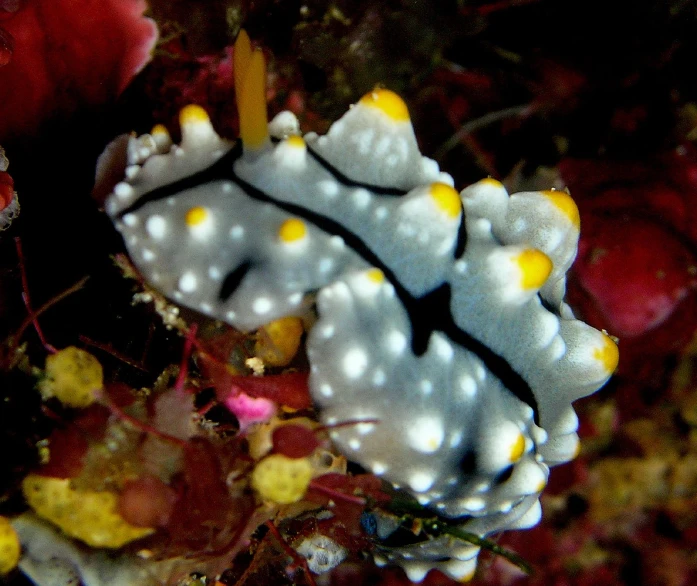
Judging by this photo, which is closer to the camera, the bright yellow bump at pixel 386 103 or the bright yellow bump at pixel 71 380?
the bright yellow bump at pixel 71 380

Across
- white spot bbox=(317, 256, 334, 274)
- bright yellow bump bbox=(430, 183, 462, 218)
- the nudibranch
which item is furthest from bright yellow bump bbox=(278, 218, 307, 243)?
bright yellow bump bbox=(430, 183, 462, 218)

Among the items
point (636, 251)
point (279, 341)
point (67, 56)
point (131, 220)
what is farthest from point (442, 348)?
point (636, 251)

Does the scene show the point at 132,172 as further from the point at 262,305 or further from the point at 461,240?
the point at 461,240

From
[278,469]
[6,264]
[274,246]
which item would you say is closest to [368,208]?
[274,246]

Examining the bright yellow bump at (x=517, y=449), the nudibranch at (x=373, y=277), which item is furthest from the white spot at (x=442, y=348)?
the bright yellow bump at (x=517, y=449)

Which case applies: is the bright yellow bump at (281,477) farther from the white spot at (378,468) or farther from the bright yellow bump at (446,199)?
the bright yellow bump at (446,199)

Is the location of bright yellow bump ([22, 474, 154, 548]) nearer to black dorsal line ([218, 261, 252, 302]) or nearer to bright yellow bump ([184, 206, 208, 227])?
black dorsal line ([218, 261, 252, 302])

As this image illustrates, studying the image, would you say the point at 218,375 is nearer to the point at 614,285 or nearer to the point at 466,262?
the point at 466,262
